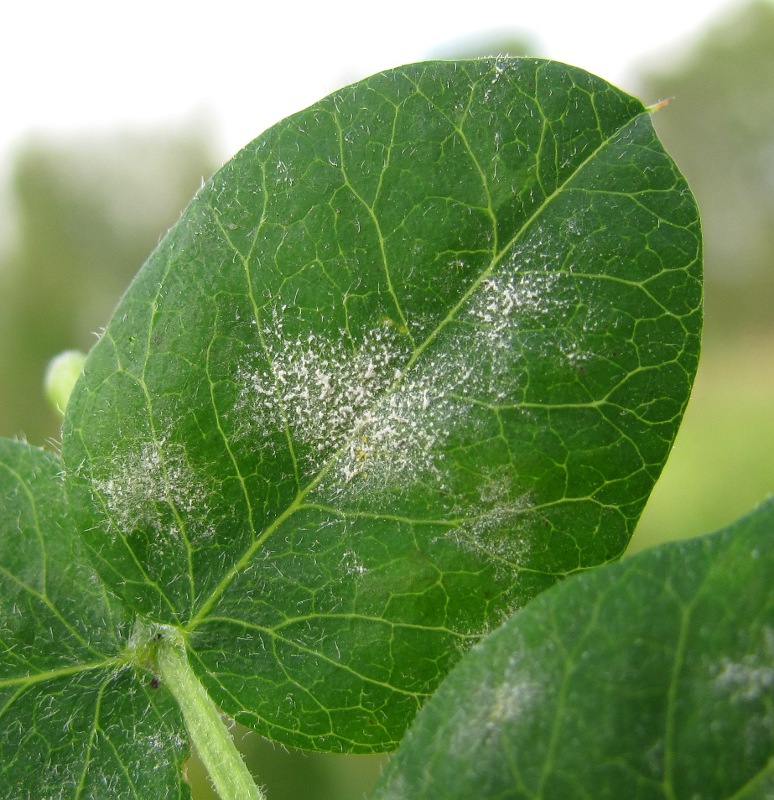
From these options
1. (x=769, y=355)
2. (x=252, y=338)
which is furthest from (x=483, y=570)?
(x=769, y=355)

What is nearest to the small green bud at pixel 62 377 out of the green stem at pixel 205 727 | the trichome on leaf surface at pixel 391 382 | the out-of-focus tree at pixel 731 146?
the trichome on leaf surface at pixel 391 382

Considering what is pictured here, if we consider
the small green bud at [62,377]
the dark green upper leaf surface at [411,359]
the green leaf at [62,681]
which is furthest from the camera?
the small green bud at [62,377]

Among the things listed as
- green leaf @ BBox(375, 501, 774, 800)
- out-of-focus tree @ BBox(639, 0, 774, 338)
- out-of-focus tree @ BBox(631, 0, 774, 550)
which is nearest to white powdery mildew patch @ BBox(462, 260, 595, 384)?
green leaf @ BBox(375, 501, 774, 800)

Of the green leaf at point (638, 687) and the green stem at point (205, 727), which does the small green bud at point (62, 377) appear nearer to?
the green stem at point (205, 727)

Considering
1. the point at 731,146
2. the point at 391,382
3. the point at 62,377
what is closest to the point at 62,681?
the point at 62,377

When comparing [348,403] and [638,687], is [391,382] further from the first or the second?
[638,687]

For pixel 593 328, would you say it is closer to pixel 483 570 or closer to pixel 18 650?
pixel 483 570
